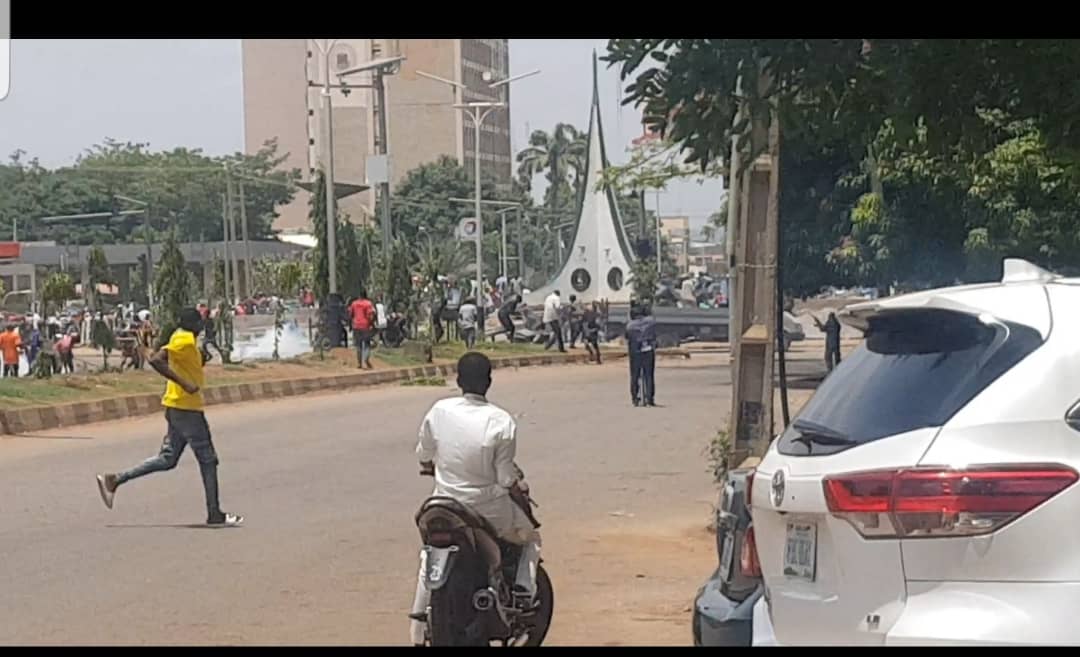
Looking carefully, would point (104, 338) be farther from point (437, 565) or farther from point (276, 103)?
point (276, 103)

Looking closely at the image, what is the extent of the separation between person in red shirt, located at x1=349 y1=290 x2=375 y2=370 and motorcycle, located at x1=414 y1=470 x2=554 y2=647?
2498cm

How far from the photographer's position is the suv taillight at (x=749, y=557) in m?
5.28

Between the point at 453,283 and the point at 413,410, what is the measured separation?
25319 millimetres

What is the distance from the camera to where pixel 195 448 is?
41.3ft

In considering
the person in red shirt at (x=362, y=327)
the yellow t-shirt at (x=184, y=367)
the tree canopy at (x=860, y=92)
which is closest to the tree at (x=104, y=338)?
the person in red shirt at (x=362, y=327)

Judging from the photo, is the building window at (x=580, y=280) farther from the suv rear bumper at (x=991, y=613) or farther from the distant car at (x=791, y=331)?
the suv rear bumper at (x=991, y=613)

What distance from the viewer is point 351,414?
24328mm

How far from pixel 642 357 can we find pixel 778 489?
2040 centimetres

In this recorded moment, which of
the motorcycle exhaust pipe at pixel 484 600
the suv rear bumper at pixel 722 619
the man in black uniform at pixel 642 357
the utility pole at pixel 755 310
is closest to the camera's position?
the suv rear bumper at pixel 722 619

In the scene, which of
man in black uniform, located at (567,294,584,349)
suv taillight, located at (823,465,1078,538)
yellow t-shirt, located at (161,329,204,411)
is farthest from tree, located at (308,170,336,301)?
suv taillight, located at (823,465,1078,538)

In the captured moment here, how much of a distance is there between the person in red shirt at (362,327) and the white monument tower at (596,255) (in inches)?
1180

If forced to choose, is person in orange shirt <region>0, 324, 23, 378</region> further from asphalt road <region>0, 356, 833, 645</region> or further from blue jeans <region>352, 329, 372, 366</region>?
asphalt road <region>0, 356, 833, 645</region>
